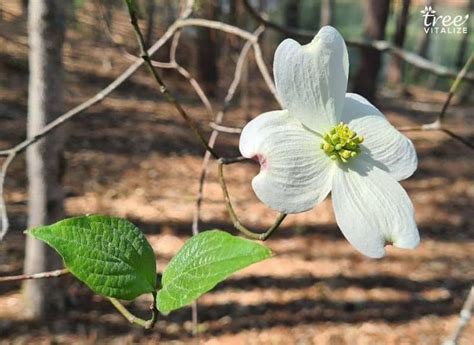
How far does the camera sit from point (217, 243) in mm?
296

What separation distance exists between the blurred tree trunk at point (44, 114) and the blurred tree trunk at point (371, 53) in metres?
3.17

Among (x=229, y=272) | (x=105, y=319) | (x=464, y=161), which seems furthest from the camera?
(x=464, y=161)

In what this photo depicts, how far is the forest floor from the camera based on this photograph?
236 centimetres

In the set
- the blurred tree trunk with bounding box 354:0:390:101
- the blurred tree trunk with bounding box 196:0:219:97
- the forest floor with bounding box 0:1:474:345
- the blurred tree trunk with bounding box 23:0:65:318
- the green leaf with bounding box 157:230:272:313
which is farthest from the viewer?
the blurred tree trunk with bounding box 196:0:219:97

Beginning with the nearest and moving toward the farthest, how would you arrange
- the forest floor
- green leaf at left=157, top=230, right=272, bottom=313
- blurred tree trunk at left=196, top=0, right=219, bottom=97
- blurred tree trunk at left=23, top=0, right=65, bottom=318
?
green leaf at left=157, top=230, right=272, bottom=313 < blurred tree trunk at left=23, top=0, right=65, bottom=318 < the forest floor < blurred tree trunk at left=196, top=0, right=219, bottom=97

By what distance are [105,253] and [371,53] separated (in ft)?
15.6

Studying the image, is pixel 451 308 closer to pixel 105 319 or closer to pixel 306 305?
pixel 306 305

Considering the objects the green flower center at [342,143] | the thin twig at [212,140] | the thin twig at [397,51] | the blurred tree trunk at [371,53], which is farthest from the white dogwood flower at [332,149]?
the blurred tree trunk at [371,53]

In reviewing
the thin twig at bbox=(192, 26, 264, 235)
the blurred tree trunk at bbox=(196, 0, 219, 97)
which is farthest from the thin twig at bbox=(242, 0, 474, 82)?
the blurred tree trunk at bbox=(196, 0, 219, 97)

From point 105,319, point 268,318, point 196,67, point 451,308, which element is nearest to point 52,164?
point 105,319

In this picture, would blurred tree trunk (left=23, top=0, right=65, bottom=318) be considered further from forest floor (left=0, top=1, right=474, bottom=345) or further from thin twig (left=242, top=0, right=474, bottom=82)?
thin twig (left=242, top=0, right=474, bottom=82)

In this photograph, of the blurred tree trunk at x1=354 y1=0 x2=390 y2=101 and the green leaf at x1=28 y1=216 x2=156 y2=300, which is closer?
the green leaf at x1=28 y1=216 x2=156 y2=300

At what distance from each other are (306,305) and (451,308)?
2.35 feet

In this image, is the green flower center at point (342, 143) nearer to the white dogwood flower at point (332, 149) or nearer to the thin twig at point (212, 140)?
the white dogwood flower at point (332, 149)
